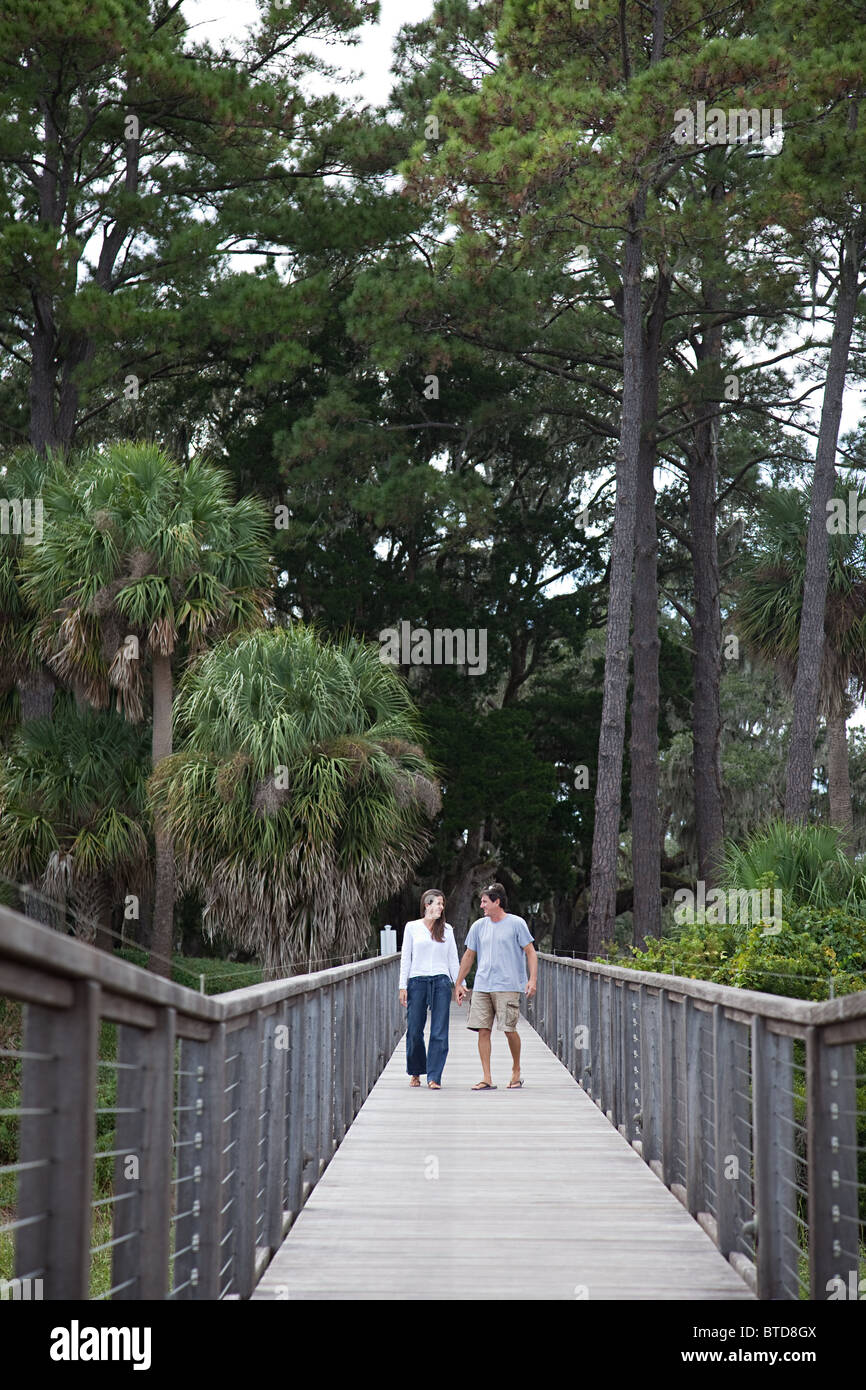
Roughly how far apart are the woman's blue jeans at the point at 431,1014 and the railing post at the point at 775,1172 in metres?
6.73

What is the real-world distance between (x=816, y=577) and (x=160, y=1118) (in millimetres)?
21104

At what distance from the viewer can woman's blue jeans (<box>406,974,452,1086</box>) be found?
11.8m

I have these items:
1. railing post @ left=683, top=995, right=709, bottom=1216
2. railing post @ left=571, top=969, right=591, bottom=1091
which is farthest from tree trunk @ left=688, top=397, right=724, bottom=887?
railing post @ left=683, top=995, right=709, bottom=1216

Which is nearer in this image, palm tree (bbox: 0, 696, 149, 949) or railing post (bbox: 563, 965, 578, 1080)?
railing post (bbox: 563, 965, 578, 1080)

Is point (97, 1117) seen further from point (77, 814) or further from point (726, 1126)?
point (726, 1126)

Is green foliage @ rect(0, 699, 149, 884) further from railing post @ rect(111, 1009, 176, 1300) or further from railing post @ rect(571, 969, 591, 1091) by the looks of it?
A: railing post @ rect(111, 1009, 176, 1300)

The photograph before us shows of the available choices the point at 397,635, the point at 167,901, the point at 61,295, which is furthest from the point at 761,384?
the point at 167,901

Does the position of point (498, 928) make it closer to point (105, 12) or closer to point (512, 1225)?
point (512, 1225)

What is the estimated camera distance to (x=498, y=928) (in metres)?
11.4

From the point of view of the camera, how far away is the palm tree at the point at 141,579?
20.5 meters

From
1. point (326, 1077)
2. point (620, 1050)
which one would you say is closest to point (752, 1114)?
point (326, 1077)

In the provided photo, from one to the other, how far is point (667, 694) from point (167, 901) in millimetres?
14623

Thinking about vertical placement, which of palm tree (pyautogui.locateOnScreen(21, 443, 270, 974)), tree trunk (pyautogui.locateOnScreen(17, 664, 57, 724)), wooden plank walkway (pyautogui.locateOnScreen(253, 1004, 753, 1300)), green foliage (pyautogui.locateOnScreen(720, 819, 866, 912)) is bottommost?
wooden plank walkway (pyautogui.locateOnScreen(253, 1004, 753, 1300))

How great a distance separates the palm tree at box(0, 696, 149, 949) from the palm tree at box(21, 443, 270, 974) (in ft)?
3.36
